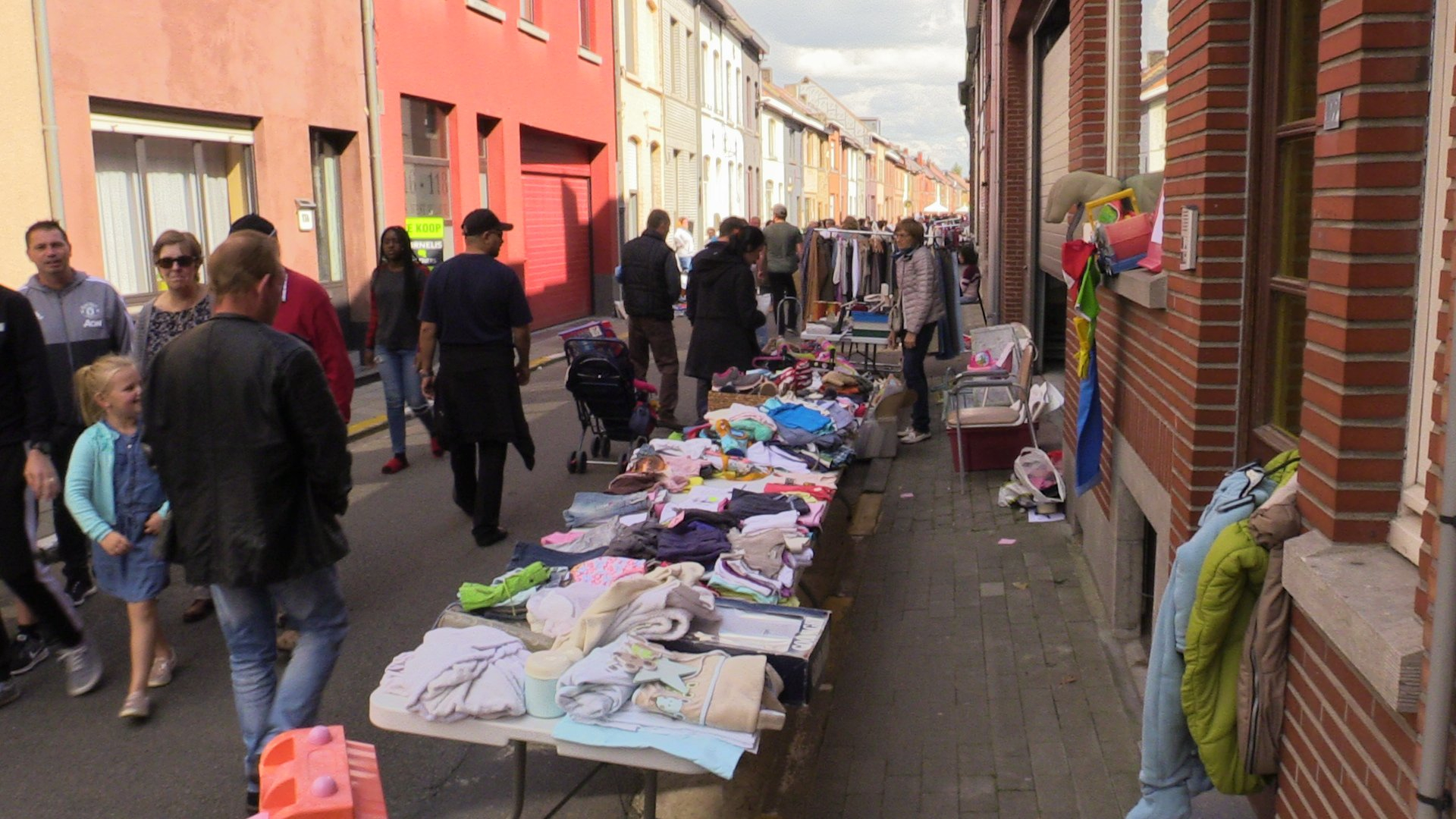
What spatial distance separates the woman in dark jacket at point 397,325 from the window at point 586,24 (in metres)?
15.8

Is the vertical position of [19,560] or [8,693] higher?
[19,560]

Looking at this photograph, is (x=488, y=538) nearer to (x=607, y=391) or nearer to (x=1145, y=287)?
(x=607, y=391)

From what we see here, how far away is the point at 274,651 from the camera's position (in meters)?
4.33

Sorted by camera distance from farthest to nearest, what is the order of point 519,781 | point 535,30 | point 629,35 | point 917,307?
point 629,35, point 535,30, point 917,307, point 519,781

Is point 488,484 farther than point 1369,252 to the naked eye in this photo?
Yes

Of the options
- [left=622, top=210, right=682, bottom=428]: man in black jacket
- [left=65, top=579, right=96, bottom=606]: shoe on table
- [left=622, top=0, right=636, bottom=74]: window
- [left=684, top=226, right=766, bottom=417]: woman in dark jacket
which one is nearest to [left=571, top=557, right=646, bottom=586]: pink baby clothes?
[left=65, top=579, right=96, bottom=606]: shoe on table

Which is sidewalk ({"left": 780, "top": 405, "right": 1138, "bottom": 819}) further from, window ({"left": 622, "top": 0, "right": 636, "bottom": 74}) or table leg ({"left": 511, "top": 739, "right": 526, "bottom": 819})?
window ({"left": 622, "top": 0, "right": 636, "bottom": 74})

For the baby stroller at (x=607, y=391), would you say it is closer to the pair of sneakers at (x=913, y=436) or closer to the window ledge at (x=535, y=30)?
the pair of sneakers at (x=913, y=436)

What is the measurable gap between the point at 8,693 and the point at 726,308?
6.16 meters

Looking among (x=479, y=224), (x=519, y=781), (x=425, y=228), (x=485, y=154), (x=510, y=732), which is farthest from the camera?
(x=485, y=154)

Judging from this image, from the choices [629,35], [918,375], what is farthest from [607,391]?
[629,35]

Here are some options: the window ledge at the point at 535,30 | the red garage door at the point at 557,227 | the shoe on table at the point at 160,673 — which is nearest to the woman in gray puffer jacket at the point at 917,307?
the shoe on table at the point at 160,673

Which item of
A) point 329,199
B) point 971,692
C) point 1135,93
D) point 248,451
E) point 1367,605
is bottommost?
point 971,692

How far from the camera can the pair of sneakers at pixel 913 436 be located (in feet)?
36.4
